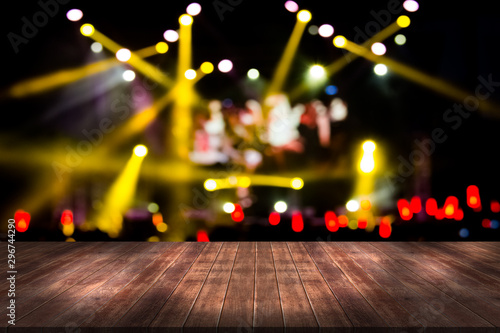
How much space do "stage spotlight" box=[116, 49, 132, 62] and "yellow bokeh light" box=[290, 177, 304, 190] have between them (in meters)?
2.10

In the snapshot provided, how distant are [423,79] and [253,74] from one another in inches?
67.6

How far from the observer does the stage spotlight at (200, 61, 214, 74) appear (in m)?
4.86

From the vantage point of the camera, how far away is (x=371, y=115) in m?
4.82

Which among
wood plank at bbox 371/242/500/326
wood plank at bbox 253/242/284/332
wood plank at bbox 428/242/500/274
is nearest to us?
wood plank at bbox 253/242/284/332

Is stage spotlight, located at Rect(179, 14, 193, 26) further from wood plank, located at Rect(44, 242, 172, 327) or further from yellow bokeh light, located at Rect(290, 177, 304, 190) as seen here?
wood plank, located at Rect(44, 242, 172, 327)

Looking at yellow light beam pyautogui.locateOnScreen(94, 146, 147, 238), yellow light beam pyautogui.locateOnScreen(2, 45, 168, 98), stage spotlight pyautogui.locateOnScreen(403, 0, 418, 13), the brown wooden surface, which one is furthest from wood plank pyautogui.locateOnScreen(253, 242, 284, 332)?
stage spotlight pyautogui.locateOnScreen(403, 0, 418, 13)

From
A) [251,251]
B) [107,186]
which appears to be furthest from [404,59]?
[107,186]

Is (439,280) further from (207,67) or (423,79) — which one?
(207,67)

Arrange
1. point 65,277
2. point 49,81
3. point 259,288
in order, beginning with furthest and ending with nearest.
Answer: point 49,81 < point 65,277 < point 259,288

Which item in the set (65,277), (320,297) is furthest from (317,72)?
(65,277)

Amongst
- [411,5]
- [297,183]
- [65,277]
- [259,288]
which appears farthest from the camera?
[297,183]

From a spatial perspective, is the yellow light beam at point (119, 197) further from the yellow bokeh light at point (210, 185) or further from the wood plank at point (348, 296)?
the wood plank at point (348, 296)

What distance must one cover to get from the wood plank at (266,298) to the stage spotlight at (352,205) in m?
1.37

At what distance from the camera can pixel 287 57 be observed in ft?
15.9
